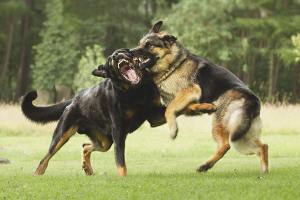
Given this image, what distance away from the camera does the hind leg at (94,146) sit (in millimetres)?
7012

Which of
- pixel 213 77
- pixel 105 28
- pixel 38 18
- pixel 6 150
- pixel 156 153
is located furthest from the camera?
pixel 38 18

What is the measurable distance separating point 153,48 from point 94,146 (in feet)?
8.08

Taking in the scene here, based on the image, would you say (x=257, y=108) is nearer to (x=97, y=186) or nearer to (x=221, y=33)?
(x=97, y=186)

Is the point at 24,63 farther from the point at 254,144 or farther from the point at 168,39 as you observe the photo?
the point at 254,144

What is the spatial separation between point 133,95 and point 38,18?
32.8 meters

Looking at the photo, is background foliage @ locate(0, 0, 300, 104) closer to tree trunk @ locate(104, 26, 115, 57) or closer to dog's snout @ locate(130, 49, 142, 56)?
tree trunk @ locate(104, 26, 115, 57)

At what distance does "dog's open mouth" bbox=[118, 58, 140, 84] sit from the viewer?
591cm

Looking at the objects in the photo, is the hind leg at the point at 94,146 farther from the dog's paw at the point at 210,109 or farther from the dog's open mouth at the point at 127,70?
the dog's paw at the point at 210,109

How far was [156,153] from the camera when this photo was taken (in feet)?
34.8

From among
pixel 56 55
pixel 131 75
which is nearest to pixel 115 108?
pixel 131 75

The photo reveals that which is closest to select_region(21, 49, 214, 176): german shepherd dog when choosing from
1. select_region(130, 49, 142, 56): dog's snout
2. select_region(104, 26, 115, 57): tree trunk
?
select_region(130, 49, 142, 56): dog's snout

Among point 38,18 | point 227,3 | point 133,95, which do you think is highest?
point 133,95

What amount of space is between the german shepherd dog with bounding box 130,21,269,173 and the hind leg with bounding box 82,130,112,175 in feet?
5.56

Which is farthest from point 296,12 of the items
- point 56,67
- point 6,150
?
point 6,150
